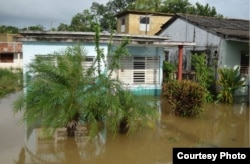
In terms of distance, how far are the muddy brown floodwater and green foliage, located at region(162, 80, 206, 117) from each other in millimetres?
313

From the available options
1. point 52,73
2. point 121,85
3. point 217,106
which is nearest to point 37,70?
point 52,73

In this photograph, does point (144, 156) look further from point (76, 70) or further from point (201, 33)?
point (201, 33)

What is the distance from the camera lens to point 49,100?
702 cm

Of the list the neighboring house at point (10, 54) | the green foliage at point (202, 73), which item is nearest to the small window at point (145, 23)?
the neighboring house at point (10, 54)

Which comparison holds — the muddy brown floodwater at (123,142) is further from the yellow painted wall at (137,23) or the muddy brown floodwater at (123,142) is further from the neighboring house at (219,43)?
the yellow painted wall at (137,23)

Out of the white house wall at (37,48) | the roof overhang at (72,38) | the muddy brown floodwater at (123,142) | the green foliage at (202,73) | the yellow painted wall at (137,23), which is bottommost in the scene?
the muddy brown floodwater at (123,142)

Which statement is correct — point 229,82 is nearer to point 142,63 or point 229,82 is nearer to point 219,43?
point 219,43

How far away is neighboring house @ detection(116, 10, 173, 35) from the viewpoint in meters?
25.8

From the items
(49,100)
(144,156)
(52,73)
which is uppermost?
(52,73)

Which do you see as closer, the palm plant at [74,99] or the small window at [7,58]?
the palm plant at [74,99]

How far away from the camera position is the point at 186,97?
9922 millimetres

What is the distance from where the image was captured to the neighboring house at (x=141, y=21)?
2580cm

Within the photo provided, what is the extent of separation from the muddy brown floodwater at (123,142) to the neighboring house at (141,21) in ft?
55.0

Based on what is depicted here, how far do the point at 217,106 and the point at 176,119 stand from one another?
3.39 metres
